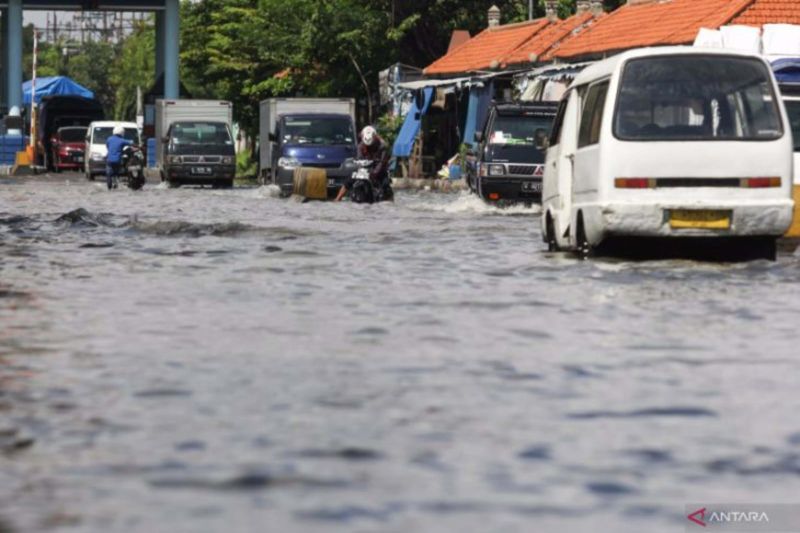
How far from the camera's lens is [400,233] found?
2447 cm

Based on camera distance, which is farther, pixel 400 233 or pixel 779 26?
pixel 779 26

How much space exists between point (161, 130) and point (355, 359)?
47.1 meters

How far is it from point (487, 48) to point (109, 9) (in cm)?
1817

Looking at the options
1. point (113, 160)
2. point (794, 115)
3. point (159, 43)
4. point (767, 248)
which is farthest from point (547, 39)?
point (767, 248)

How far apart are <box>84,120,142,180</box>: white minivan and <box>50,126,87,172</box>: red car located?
1001 cm

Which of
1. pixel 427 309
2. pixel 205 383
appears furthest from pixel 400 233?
pixel 205 383

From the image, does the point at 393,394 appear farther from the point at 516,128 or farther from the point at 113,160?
the point at 113,160

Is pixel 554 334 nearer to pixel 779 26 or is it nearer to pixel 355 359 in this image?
pixel 355 359

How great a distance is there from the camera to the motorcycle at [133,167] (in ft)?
159

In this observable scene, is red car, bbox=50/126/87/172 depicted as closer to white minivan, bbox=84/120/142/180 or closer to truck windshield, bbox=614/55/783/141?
white minivan, bbox=84/120/142/180

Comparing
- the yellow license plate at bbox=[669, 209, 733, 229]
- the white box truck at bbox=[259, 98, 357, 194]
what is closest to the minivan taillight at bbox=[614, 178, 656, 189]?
the yellow license plate at bbox=[669, 209, 733, 229]

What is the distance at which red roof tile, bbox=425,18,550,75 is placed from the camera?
58.6 metres

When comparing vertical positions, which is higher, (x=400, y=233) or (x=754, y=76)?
(x=754, y=76)

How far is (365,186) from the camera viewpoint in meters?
36.4
